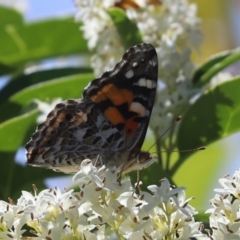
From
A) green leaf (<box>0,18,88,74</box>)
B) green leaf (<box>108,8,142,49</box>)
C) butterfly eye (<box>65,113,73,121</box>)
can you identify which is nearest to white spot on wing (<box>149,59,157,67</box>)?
butterfly eye (<box>65,113,73,121</box>)

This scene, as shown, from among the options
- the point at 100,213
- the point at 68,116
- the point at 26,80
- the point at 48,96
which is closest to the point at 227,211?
the point at 100,213

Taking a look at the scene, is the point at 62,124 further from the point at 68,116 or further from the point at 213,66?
the point at 213,66

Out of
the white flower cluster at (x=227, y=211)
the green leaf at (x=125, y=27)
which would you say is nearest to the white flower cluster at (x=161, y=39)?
the green leaf at (x=125, y=27)

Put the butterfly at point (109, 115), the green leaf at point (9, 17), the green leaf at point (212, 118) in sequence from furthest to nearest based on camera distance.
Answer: the green leaf at point (9, 17) < the green leaf at point (212, 118) < the butterfly at point (109, 115)

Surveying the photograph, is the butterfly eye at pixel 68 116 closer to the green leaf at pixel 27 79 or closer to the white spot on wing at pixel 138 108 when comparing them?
the white spot on wing at pixel 138 108

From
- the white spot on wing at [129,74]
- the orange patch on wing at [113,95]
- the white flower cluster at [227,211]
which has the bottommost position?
the white flower cluster at [227,211]

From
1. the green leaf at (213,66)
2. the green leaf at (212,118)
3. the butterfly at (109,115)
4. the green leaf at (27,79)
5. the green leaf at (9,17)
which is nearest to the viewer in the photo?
the butterfly at (109,115)

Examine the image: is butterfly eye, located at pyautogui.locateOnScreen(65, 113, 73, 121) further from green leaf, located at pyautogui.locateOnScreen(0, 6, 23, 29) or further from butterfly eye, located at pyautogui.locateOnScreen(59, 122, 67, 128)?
green leaf, located at pyautogui.locateOnScreen(0, 6, 23, 29)
